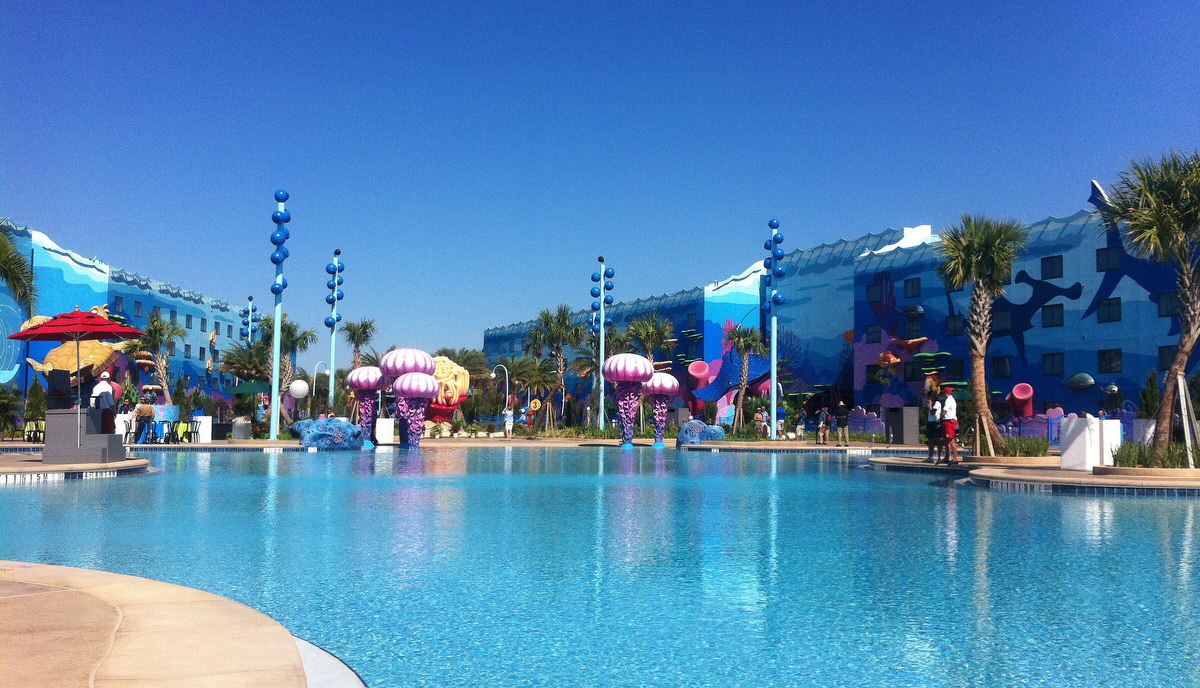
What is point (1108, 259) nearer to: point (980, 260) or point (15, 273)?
point (980, 260)

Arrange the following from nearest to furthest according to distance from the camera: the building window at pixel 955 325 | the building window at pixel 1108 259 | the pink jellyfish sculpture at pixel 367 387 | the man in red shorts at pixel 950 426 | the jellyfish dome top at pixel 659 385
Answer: the man in red shorts at pixel 950 426 < the pink jellyfish sculpture at pixel 367 387 < the jellyfish dome top at pixel 659 385 < the building window at pixel 1108 259 < the building window at pixel 955 325

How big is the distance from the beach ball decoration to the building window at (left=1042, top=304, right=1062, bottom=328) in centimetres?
3548

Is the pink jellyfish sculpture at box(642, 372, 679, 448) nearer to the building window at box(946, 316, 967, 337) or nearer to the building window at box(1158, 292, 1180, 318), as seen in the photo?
the building window at box(946, 316, 967, 337)

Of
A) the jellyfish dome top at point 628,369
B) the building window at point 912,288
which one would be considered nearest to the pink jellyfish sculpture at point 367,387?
→ the jellyfish dome top at point 628,369

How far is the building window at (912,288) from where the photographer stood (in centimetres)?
4994

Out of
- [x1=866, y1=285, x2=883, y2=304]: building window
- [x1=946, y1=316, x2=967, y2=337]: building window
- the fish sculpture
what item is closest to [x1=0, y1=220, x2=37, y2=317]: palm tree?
[x1=946, y1=316, x2=967, y2=337]: building window

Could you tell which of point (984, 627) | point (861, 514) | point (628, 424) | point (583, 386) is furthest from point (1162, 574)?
point (583, 386)

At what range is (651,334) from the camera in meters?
60.5

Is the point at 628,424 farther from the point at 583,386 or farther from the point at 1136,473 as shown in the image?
the point at 583,386

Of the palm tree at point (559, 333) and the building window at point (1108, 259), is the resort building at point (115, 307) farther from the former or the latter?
the building window at point (1108, 259)

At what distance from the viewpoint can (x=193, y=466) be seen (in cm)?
2069

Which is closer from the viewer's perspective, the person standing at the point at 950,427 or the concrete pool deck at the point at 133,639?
the concrete pool deck at the point at 133,639

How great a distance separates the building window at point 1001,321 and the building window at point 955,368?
8.01 feet

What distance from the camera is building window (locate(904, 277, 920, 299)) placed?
49938mm
